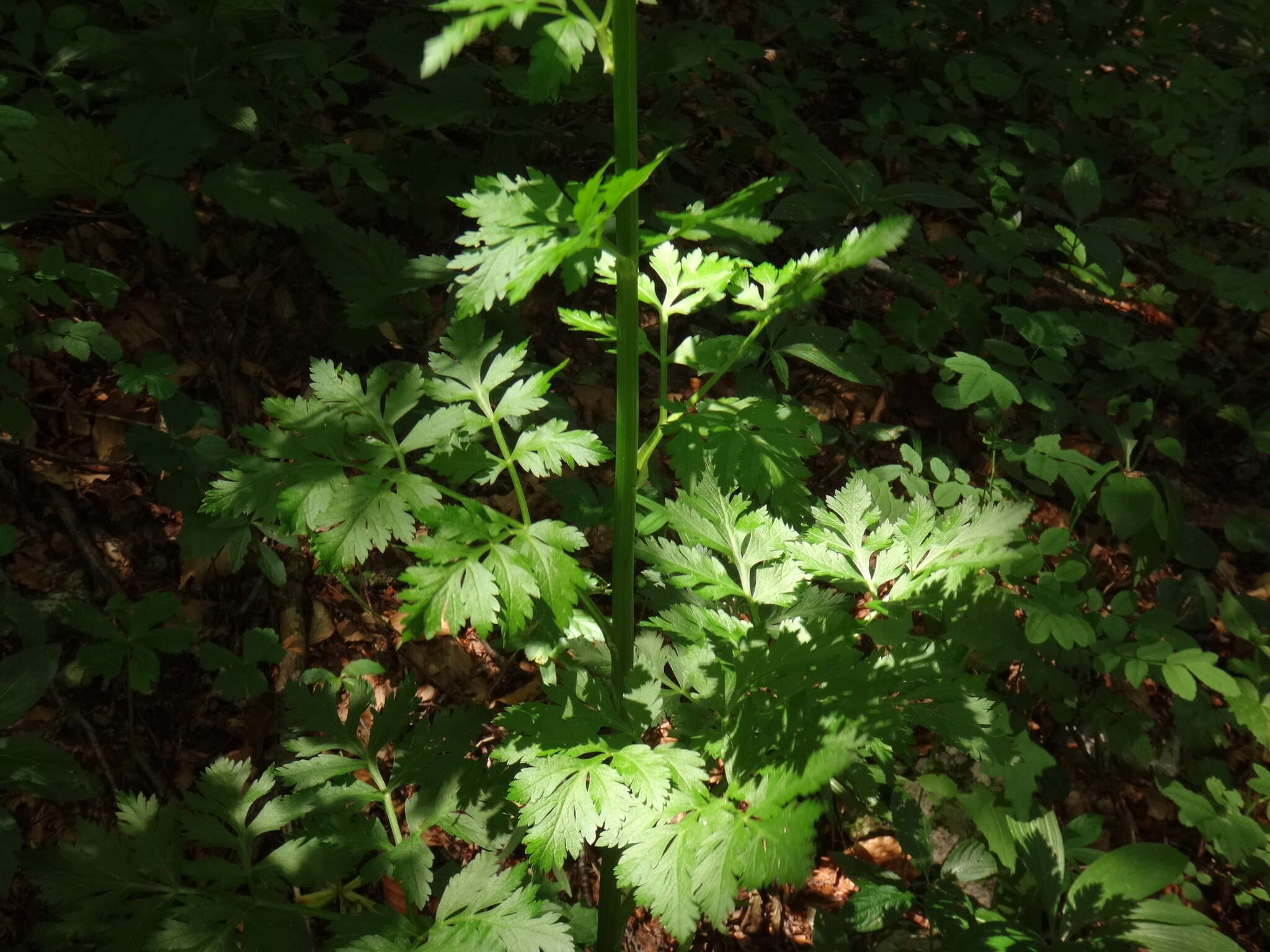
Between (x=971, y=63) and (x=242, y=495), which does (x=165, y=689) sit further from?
(x=971, y=63)

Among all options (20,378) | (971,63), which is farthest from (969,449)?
(20,378)

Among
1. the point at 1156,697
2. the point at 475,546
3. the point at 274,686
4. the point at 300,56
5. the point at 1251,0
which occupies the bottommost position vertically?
the point at 1156,697

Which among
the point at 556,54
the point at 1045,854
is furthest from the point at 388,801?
the point at 1045,854

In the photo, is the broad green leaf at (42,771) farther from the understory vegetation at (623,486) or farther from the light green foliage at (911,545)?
the light green foliage at (911,545)

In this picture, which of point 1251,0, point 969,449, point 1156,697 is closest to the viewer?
point 1156,697

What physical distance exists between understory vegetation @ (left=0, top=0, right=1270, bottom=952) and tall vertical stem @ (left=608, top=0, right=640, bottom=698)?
1cm

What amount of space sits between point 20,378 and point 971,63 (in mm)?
4215

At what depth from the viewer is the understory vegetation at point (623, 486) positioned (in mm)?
1473

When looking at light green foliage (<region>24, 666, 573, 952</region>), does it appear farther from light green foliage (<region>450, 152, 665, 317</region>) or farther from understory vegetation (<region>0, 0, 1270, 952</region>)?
light green foliage (<region>450, 152, 665, 317</region>)

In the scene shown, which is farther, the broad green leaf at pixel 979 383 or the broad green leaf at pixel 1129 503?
the broad green leaf at pixel 1129 503

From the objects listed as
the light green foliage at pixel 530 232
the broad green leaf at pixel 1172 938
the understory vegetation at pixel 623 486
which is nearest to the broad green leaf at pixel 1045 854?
the understory vegetation at pixel 623 486

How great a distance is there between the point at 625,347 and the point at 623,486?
26 cm

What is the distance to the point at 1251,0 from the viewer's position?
15.3ft

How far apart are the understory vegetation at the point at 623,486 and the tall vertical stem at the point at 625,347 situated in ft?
0.04
